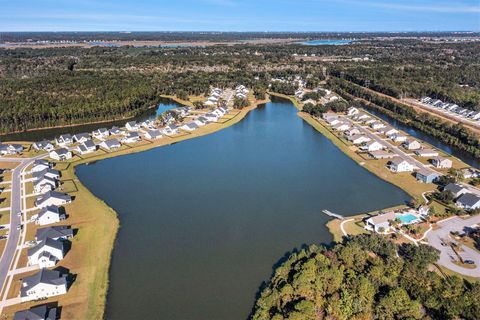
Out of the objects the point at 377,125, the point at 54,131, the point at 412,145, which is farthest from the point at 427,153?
the point at 54,131

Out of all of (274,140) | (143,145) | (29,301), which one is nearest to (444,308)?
(29,301)

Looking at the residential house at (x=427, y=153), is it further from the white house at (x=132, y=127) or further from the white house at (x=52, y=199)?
the white house at (x=132, y=127)

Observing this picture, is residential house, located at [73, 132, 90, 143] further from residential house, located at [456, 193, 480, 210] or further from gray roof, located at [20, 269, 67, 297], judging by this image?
residential house, located at [456, 193, 480, 210]

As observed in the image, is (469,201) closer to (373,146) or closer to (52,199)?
(373,146)

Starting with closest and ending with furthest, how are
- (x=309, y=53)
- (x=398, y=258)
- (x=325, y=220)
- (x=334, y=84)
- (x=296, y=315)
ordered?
(x=296, y=315) → (x=398, y=258) → (x=325, y=220) → (x=334, y=84) → (x=309, y=53)

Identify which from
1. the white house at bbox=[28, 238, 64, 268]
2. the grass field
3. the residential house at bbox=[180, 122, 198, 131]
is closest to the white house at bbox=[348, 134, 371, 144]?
the residential house at bbox=[180, 122, 198, 131]

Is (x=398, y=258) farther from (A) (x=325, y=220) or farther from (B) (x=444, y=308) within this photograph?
(A) (x=325, y=220)

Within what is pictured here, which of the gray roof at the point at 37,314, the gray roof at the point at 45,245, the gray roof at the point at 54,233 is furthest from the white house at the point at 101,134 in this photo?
the gray roof at the point at 37,314
